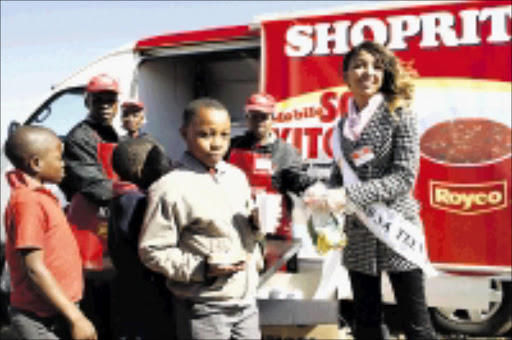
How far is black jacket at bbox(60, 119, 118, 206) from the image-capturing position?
3156mm

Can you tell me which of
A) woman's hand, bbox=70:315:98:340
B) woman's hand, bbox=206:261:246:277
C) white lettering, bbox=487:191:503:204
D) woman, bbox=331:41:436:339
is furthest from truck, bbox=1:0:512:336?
woman's hand, bbox=70:315:98:340

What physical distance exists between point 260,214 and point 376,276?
2.41 feet

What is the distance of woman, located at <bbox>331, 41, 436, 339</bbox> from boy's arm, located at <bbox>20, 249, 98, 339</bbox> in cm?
109

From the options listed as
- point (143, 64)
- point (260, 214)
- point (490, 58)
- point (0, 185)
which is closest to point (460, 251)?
point (490, 58)

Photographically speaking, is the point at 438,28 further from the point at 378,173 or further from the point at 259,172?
the point at 378,173

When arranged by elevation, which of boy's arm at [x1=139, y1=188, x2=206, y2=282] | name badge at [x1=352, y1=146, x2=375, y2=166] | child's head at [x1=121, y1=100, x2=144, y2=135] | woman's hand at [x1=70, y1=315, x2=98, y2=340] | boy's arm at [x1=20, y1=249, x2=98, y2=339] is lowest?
woman's hand at [x1=70, y1=315, x2=98, y2=340]

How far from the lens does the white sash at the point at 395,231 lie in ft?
7.70

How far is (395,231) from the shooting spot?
7.70 ft

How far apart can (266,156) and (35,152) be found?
6.70 ft

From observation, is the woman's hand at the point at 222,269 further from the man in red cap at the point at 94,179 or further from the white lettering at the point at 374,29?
Answer: the white lettering at the point at 374,29

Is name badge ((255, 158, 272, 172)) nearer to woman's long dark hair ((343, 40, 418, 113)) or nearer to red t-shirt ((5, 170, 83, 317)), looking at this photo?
woman's long dark hair ((343, 40, 418, 113))

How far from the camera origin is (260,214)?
201 centimetres

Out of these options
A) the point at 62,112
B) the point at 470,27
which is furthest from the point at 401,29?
the point at 62,112

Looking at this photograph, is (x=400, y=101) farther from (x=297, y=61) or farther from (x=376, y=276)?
(x=297, y=61)
